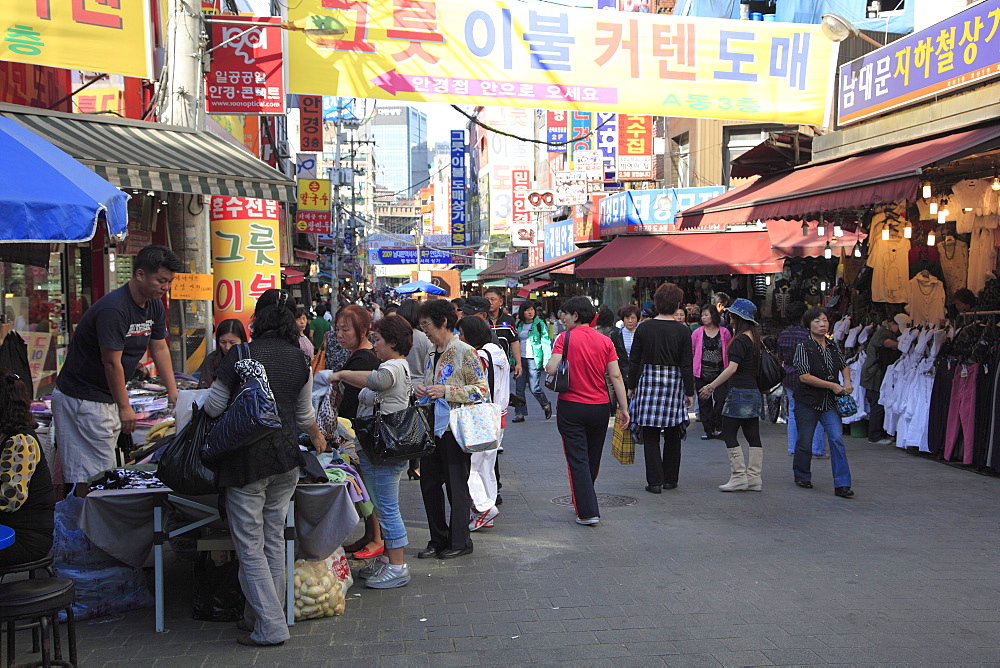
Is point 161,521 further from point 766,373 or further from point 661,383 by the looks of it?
point 766,373

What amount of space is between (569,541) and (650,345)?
2372 millimetres

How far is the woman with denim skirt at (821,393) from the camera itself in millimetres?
7898

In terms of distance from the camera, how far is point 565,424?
278 inches

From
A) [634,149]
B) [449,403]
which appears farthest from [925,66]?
[634,149]

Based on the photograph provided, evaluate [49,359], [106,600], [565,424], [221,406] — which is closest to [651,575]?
[565,424]

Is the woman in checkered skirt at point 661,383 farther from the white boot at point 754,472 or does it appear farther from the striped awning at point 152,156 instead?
the striped awning at point 152,156

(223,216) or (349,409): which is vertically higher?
(223,216)

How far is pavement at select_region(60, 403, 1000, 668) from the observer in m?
4.44

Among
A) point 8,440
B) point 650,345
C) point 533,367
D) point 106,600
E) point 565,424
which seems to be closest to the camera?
point 8,440

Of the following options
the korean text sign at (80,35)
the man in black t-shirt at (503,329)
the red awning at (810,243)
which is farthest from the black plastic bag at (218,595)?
the red awning at (810,243)

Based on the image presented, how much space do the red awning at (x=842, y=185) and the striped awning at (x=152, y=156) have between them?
557cm

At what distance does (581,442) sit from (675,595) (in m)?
1.91

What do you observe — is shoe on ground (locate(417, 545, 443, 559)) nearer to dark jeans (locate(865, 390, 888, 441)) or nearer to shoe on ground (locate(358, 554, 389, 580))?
shoe on ground (locate(358, 554, 389, 580))

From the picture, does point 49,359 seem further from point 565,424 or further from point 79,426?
point 565,424
